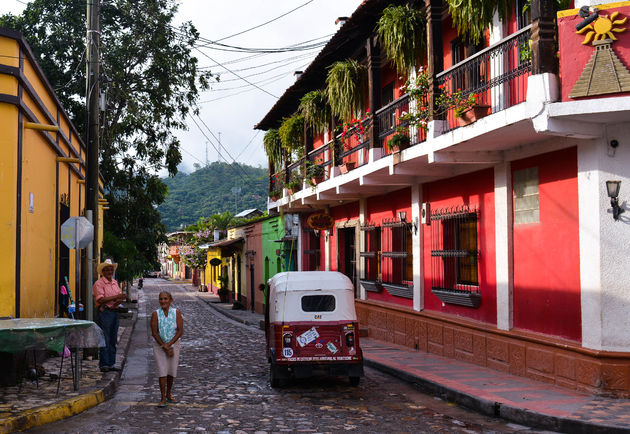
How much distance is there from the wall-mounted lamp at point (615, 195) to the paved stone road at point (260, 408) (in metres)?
3.00

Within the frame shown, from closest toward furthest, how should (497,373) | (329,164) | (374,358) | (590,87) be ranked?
(590,87)
(497,373)
(374,358)
(329,164)

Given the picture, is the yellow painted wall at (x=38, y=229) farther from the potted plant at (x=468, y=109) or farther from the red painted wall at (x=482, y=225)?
the red painted wall at (x=482, y=225)

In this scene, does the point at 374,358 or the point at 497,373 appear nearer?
the point at 497,373

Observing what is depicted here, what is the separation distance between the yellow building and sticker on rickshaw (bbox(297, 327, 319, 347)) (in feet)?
13.9

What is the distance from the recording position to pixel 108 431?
668cm

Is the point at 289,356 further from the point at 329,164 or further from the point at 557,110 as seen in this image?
the point at 329,164

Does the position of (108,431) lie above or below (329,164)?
below

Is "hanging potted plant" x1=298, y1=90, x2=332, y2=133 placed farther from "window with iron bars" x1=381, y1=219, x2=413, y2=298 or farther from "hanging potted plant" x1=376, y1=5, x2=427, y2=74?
"hanging potted plant" x1=376, y1=5, x2=427, y2=74

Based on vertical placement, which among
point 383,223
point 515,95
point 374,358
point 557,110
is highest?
point 515,95

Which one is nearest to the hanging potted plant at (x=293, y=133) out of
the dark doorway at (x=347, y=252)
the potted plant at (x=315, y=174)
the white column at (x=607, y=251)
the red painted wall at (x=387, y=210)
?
the potted plant at (x=315, y=174)

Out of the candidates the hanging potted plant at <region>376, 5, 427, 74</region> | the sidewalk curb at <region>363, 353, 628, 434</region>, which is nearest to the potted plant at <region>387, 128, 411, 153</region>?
the hanging potted plant at <region>376, 5, 427, 74</region>

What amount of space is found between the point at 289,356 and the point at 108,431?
10.3 ft

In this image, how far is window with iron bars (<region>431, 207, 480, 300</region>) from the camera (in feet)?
37.9

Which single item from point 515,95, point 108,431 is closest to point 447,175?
point 515,95
